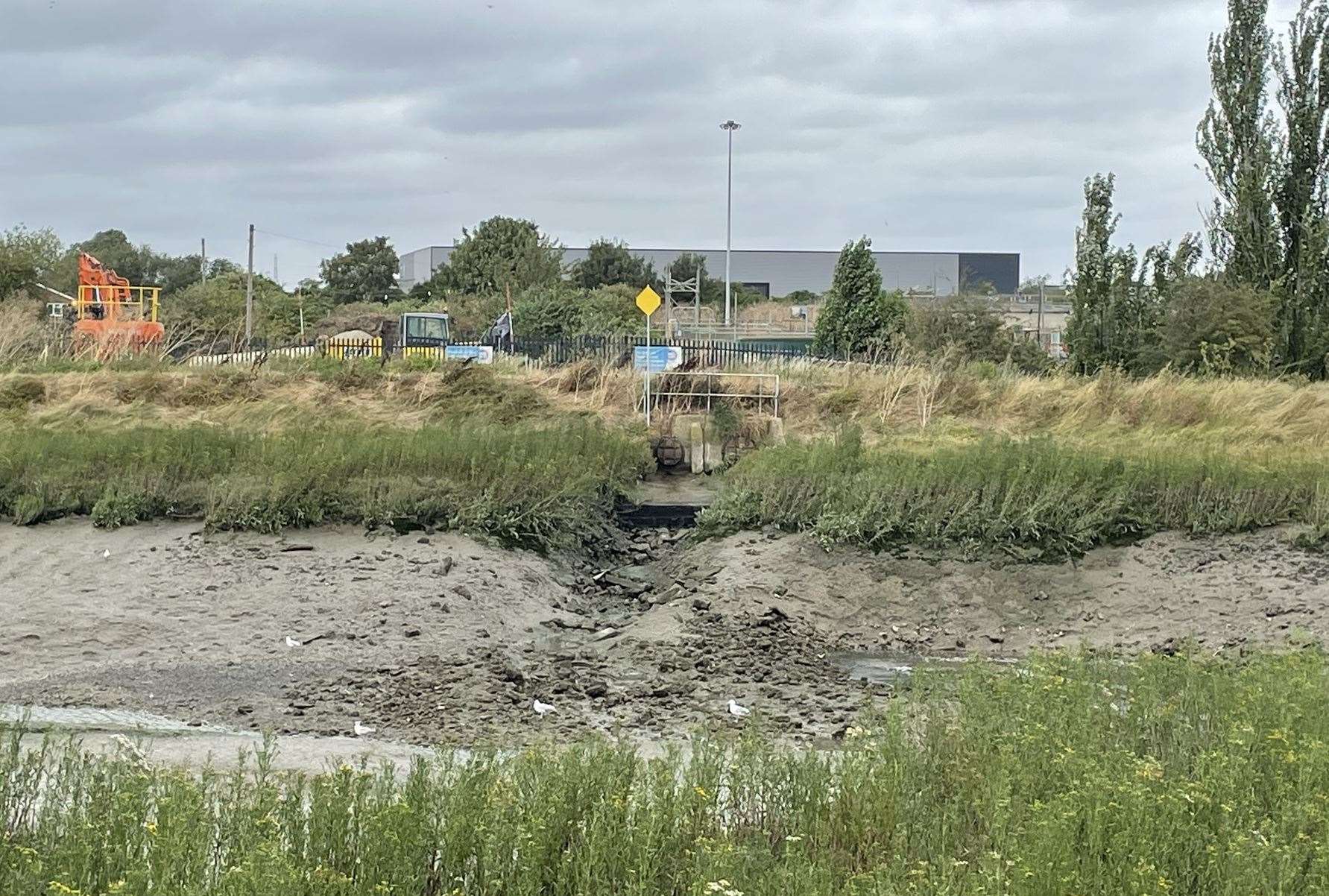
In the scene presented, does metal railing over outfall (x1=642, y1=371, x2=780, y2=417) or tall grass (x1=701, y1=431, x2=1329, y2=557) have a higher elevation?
metal railing over outfall (x1=642, y1=371, x2=780, y2=417)

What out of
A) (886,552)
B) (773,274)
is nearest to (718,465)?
(886,552)

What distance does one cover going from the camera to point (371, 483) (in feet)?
53.9

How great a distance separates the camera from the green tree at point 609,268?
2896 inches

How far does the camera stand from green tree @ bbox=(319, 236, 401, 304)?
7888cm

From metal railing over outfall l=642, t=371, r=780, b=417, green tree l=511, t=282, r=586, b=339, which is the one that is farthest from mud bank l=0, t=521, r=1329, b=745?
green tree l=511, t=282, r=586, b=339

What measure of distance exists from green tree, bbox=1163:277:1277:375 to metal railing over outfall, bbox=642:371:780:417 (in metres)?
9.81

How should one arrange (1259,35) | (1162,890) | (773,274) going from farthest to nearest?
(773,274)
(1259,35)
(1162,890)

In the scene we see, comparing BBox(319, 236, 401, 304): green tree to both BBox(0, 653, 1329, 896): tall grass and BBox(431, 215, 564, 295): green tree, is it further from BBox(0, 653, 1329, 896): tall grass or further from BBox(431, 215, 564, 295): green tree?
BBox(0, 653, 1329, 896): tall grass

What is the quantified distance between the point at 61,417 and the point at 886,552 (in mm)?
13326

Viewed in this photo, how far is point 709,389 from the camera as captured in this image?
25516 mm

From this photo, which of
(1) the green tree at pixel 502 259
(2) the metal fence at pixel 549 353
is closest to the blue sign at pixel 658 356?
(2) the metal fence at pixel 549 353

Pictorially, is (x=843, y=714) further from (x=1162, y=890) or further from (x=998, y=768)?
(x=1162, y=890)

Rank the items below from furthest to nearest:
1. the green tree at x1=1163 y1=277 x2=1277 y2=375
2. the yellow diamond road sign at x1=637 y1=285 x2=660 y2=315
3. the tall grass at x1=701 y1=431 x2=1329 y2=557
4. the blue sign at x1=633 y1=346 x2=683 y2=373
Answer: the green tree at x1=1163 y1=277 x2=1277 y2=375, the blue sign at x1=633 y1=346 x2=683 y2=373, the yellow diamond road sign at x1=637 y1=285 x2=660 y2=315, the tall grass at x1=701 y1=431 x2=1329 y2=557

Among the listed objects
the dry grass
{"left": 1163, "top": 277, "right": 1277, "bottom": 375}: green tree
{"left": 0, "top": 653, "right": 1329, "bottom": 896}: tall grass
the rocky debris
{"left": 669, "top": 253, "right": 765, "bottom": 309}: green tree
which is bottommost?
the rocky debris
